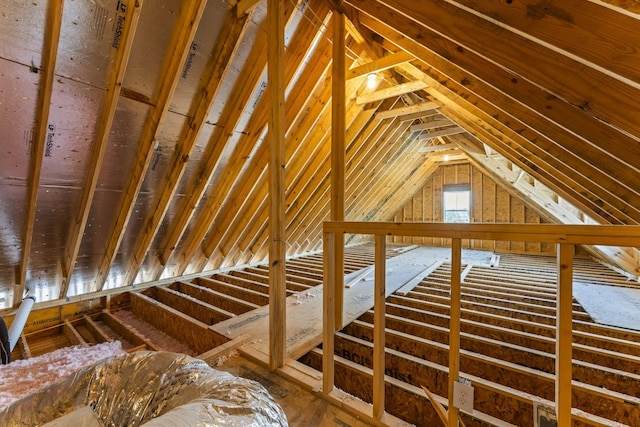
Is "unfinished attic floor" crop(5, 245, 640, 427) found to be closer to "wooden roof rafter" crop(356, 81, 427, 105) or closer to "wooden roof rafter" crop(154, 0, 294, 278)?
"wooden roof rafter" crop(154, 0, 294, 278)

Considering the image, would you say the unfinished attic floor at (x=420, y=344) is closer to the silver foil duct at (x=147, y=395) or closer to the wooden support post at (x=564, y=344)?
the wooden support post at (x=564, y=344)

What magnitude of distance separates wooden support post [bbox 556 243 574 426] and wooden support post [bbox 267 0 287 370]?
1.44m

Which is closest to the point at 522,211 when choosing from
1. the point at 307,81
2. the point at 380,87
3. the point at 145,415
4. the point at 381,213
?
the point at 381,213

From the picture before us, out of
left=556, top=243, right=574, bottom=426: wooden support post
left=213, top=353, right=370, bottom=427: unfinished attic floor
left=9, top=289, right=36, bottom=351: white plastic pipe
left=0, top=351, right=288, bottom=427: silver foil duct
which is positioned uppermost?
left=556, top=243, right=574, bottom=426: wooden support post

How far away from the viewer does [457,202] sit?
29.4 ft

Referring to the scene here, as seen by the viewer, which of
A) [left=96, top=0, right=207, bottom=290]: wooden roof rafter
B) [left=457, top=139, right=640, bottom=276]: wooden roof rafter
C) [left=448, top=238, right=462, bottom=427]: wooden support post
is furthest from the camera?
[left=457, top=139, right=640, bottom=276]: wooden roof rafter

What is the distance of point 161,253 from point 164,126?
1.96 metres

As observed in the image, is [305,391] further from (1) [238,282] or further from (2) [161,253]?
(2) [161,253]

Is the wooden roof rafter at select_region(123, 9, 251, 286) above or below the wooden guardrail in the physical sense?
above

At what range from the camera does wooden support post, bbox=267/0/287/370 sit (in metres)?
1.81

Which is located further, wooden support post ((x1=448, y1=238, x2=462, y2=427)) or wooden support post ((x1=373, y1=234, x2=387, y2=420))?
wooden support post ((x1=373, y1=234, x2=387, y2=420))

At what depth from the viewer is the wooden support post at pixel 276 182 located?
1.81m

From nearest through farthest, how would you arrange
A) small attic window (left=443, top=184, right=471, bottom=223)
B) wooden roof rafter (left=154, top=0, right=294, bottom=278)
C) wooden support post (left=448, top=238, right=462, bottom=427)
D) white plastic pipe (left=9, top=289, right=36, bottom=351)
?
wooden support post (left=448, top=238, right=462, bottom=427)
white plastic pipe (left=9, top=289, right=36, bottom=351)
wooden roof rafter (left=154, top=0, right=294, bottom=278)
small attic window (left=443, top=184, right=471, bottom=223)

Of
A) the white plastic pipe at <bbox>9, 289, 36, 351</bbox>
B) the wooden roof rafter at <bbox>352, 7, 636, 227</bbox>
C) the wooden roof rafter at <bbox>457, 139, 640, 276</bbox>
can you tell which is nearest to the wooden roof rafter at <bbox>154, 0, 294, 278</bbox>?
the wooden roof rafter at <bbox>352, 7, 636, 227</bbox>
